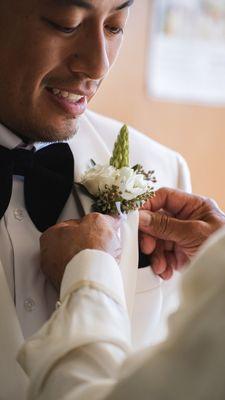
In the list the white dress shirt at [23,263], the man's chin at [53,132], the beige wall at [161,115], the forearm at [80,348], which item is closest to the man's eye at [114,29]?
the man's chin at [53,132]

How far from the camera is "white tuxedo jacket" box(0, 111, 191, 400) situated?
1163 mm

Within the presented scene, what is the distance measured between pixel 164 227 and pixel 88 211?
187 millimetres

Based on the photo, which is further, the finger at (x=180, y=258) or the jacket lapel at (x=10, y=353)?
the finger at (x=180, y=258)

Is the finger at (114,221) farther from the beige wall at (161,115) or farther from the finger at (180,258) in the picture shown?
the beige wall at (161,115)

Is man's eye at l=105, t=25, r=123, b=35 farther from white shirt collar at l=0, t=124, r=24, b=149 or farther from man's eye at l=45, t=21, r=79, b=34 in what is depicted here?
white shirt collar at l=0, t=124, r=24, b=149

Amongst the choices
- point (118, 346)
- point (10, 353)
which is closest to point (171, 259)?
point (10, 353)

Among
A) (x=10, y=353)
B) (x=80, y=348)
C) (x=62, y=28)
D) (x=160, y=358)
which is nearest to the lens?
(x=160, y=358)

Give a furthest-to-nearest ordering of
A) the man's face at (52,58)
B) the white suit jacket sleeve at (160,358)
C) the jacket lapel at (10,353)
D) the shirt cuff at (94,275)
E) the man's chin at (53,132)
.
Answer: the man's chin at (53,132) < the man's face at (52,58) < the jacket lapel at (10,353) < the shirt cuff at (94,275) < the white suit jacket sleeve at (160,358)

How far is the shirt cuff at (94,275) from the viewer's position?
101cm

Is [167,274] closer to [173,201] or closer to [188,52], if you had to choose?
[173,201]

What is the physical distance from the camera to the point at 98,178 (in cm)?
138

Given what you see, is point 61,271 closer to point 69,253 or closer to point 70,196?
point 69,253

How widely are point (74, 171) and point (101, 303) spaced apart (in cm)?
54

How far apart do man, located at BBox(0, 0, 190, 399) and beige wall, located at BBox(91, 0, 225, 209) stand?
98.4 inches
